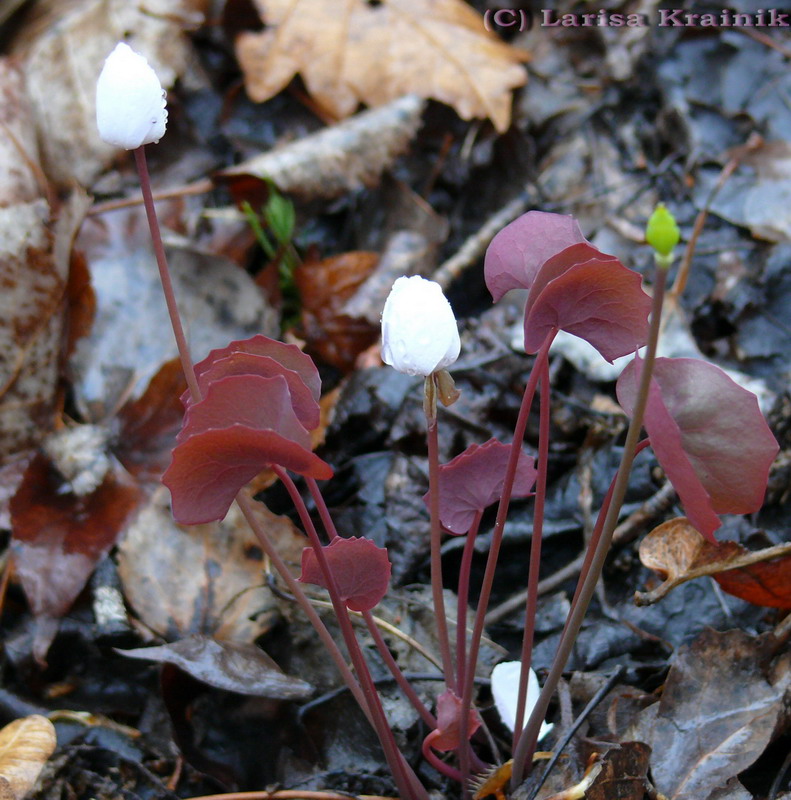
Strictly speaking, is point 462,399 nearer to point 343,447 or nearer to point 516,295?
point 343,447

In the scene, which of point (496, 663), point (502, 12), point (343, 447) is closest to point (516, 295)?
point (343, 447)

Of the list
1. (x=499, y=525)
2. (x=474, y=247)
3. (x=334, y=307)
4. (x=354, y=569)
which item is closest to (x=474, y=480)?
(x=499, y=525)

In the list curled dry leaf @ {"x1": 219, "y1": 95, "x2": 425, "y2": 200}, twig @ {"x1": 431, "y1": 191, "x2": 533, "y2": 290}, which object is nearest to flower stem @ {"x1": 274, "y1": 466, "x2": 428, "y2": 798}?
twig @ {"x1": 431, "y1": 191, "x2": 533, "y2": 290}

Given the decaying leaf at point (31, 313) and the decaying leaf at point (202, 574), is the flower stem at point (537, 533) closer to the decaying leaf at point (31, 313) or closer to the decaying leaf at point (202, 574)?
the decaying leaf at point (202, 574)

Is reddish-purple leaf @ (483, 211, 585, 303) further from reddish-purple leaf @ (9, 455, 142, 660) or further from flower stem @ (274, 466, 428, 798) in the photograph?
reddish-purple leaf @ (9, 455, 142, 660)

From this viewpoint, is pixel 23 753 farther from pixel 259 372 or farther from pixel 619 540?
pixel 619 540
